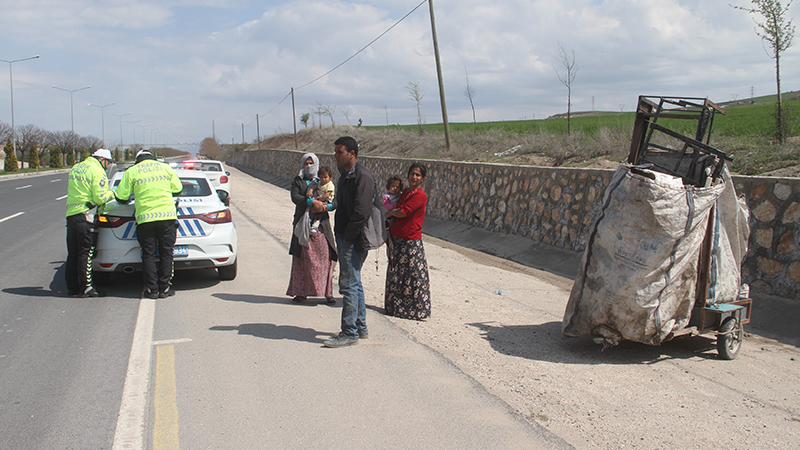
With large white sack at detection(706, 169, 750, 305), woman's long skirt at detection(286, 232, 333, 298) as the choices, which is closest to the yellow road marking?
woman's long skirt at detection(286, 232, 333, 298)

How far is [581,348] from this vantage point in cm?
553

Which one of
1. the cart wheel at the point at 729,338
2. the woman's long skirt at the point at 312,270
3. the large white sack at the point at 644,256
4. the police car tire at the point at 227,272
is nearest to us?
the large white sack at the point at 644,256

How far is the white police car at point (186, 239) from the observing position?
23.7ft

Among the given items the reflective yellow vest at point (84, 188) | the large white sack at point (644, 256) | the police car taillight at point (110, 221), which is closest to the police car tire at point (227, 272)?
the police car taillight at point (110, 221)

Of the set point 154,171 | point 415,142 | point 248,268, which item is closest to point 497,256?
point 248,268

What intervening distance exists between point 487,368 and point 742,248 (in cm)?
268

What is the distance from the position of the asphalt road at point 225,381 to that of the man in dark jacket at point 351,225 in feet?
0.83

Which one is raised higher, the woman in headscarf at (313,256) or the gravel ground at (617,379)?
the woman in headscarf at (313,256)

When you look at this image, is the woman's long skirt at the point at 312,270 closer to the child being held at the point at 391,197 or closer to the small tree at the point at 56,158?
the child being held at the point at 391,197

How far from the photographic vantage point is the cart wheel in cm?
509

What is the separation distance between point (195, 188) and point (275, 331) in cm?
389

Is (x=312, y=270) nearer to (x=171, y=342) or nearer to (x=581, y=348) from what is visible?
(x=171, y=342)

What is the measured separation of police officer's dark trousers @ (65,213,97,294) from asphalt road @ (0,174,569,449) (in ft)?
0.76

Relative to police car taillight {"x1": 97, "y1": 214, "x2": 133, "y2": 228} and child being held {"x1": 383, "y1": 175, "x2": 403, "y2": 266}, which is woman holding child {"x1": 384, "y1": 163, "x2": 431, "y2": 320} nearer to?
child being held {"x1": 383, "y1": 175, "x2": 403, "y2": 266}
